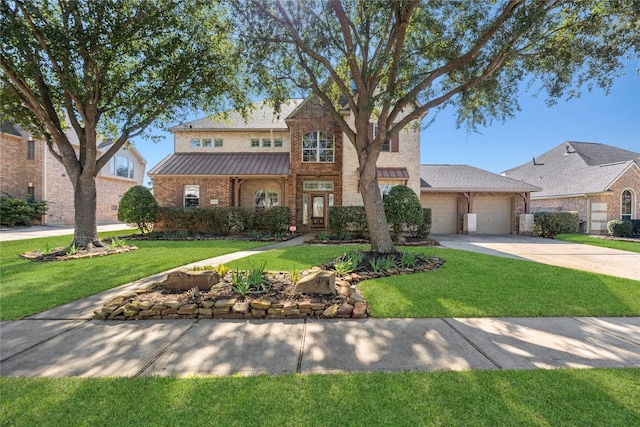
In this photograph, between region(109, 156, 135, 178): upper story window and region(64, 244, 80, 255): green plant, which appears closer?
region(64, 244, 80, 255): green plant

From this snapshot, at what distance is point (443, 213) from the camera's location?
1759cm

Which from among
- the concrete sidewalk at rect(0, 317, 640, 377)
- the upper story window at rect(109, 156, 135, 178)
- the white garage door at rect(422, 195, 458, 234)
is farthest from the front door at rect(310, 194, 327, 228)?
the upper story window at rect(109, 156, 135, 178)

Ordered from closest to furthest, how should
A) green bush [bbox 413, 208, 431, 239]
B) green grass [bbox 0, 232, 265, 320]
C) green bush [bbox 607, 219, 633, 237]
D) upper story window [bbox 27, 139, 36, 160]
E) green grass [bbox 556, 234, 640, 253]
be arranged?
1. green grass [bbox 0, 232, 265, 320]
2. green grass [bbox 556, 234, 640, 253]
3. green bush [bbox 413, 208, 431, 239]
4. green bush [bbox 607, 219, 633, 237]
5. upper story window [bbox 27, 139, 36, 160]

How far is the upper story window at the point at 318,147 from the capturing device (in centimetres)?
1595

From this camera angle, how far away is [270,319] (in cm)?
418

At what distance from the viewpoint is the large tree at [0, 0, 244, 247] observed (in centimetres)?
805

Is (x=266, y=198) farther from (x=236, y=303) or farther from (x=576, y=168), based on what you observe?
(x=576, y=168)

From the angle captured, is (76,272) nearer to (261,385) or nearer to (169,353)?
(169,353)

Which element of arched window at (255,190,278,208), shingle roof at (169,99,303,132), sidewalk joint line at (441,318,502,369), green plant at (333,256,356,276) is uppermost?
shingle roof at (169,99,303,132)

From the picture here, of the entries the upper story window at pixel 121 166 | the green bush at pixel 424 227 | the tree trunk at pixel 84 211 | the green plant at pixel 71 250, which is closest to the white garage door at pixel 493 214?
the green bush at pixel 424 227

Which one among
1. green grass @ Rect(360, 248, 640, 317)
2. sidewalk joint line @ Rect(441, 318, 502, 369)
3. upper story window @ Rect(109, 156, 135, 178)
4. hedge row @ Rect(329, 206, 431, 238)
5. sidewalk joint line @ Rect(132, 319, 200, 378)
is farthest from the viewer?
upper story window @ Rect(109, 156, 135, 178)

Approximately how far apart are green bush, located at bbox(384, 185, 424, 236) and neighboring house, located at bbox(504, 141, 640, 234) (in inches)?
569

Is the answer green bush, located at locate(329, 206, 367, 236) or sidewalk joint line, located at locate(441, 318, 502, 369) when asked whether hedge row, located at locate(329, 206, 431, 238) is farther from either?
sidewalk joint line, located at locate(441, 318, 502, 369)

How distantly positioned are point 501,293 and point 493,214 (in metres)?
14.8
